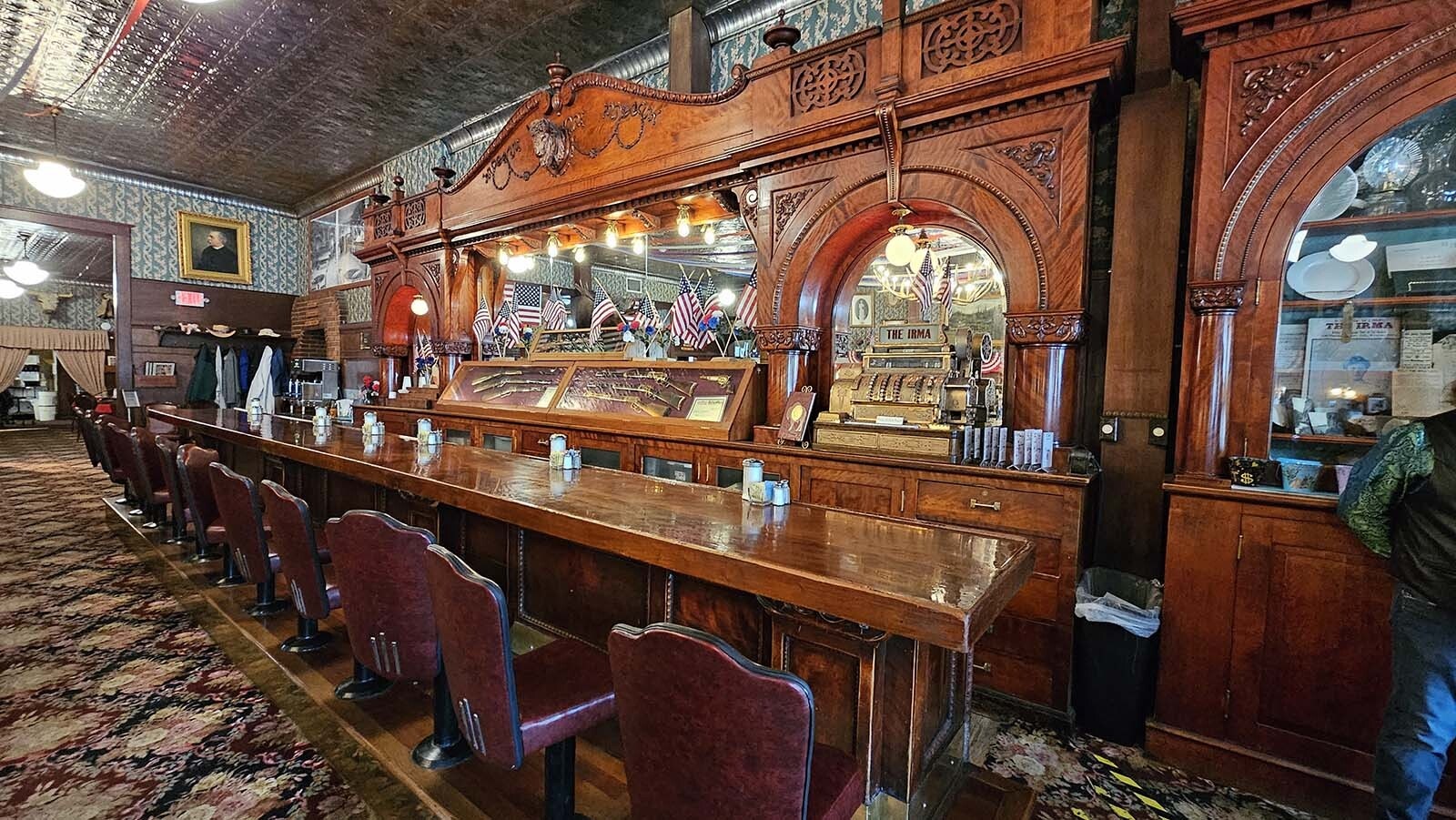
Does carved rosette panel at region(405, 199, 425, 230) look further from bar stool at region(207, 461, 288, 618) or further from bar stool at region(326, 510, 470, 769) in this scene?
bar stool at region(326, 510, 470, 769)

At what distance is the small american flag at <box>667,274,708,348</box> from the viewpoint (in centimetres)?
555

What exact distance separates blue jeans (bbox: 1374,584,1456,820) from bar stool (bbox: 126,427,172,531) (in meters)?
7.11

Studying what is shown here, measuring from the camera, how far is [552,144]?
5746mm

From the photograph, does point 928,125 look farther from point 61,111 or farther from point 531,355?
point 61,111

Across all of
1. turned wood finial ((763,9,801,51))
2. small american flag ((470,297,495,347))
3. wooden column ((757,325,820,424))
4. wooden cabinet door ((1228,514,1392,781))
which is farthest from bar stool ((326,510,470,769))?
small american flag ((470,297,495,347))

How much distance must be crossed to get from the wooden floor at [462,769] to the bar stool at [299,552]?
0.54 metres

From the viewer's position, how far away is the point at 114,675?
123 inches

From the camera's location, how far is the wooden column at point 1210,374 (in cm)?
267

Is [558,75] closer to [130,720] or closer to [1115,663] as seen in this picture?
[130,720]

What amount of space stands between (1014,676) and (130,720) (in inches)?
167

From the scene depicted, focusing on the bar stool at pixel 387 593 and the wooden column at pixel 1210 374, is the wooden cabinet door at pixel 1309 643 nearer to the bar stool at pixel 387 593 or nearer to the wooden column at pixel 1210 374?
the wooden column at pixel 1210 374

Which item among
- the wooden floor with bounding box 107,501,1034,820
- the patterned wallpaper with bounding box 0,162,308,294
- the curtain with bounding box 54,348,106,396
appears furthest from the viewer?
the curtain with bounding box 54,348,106,396

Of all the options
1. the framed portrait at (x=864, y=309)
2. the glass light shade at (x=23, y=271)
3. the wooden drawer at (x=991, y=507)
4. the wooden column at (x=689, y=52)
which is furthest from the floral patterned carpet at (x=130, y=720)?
the glass light shade at (x=23, y=271)

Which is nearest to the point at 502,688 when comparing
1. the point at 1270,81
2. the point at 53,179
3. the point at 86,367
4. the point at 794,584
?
the point at 794,584
